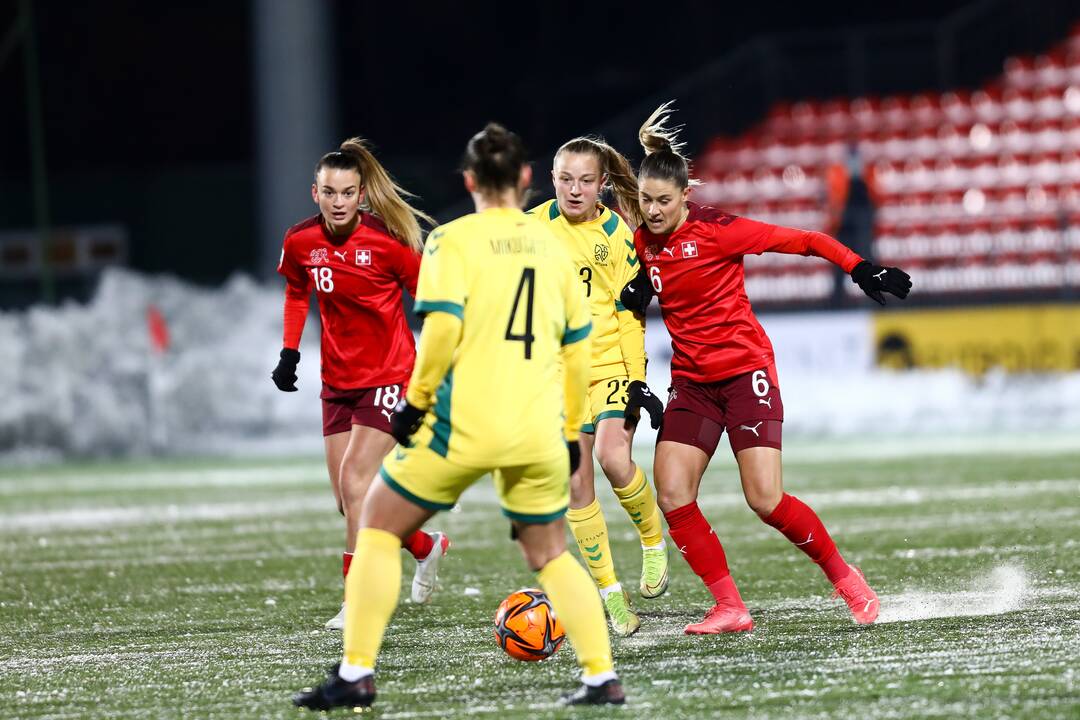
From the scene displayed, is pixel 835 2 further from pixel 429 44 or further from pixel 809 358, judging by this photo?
pixel 809 358

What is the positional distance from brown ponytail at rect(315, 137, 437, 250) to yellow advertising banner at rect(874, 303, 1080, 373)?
1045cm

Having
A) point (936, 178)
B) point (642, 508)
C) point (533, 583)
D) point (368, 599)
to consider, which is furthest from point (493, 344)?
point (936, 178)

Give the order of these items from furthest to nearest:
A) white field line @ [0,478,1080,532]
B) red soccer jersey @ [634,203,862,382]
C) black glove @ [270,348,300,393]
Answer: white field line @ [0,478,1080,532], black glove @ [270,348,300,393], red soccer jersey @ [634,203,862,382]

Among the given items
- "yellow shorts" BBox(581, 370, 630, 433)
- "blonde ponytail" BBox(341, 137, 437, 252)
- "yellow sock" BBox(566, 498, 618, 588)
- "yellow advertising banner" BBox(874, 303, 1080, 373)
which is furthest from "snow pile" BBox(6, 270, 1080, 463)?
"yellow sock" BBox(566, 498, 618, 588)

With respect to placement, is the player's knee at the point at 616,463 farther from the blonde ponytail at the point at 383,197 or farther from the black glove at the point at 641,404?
the blonde ponytail at the point at 383,197

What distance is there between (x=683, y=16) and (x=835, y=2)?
2.38m

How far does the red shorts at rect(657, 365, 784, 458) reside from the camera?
628 centimetres

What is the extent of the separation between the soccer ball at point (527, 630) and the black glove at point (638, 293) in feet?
4.51

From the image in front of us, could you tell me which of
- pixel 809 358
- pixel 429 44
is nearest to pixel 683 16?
pixel 429 44

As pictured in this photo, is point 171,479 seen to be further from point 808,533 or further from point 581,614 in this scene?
point 581,614

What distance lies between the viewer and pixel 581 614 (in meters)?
4.73

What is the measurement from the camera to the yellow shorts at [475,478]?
15.5 ft

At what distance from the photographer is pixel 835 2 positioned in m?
25.6

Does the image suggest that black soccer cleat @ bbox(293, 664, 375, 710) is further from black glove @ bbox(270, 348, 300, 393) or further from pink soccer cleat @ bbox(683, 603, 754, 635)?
black glove @ bbox(270, 348, 300, 393)
